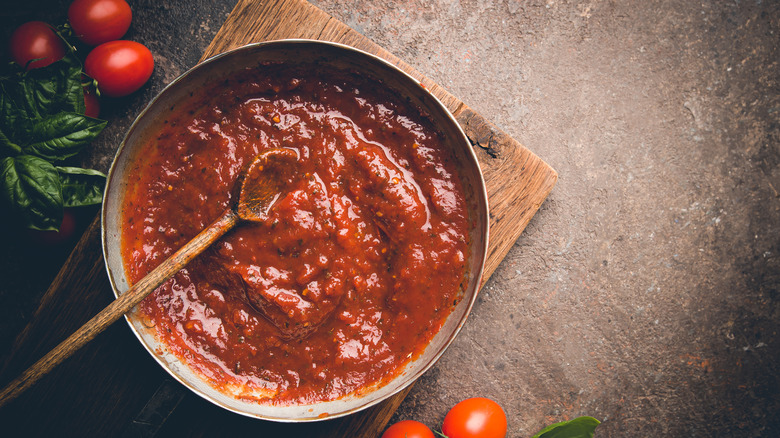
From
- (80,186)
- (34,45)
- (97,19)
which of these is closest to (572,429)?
(80,186)

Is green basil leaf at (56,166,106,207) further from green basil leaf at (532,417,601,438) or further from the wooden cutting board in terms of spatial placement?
green basil leaf at (532,417,601,438)

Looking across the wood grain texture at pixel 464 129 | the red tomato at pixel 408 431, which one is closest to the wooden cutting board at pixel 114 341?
the wood grain texture at pixel 464 129

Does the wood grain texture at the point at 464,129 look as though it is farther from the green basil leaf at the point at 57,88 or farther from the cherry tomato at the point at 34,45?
the cherry tomato at the point at 34,45

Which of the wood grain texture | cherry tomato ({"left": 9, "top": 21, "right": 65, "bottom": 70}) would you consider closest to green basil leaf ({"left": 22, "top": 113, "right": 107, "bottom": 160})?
cherry tomato ({"left": 9, "top": 21, "right": 65, "bottom": 70})

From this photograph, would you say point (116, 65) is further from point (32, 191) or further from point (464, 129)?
point (464, 129)

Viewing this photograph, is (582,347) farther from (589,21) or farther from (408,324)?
(589,21)
